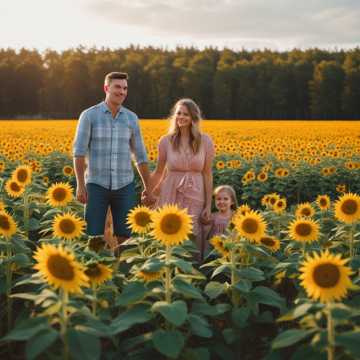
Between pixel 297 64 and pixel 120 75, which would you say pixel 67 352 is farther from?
pixel 297 64

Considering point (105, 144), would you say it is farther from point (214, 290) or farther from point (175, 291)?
point (175, 291)

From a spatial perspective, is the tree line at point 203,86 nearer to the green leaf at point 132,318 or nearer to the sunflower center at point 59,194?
the sunflower center at point 59,194

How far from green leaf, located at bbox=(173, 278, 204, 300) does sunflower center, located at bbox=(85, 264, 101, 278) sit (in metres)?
0.39

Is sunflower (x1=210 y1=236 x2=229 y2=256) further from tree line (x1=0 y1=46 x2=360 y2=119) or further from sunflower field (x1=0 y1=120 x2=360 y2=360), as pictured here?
tree line (x1=0 y1=46 x2=360 y2=119)

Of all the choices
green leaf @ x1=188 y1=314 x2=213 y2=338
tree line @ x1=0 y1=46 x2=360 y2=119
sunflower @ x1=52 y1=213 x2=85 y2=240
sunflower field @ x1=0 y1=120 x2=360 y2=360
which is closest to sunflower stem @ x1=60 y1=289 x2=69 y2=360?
sunflower field @ x1=0 y1=120 x2=360 y2=360

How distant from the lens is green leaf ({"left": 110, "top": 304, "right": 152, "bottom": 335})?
266 cm

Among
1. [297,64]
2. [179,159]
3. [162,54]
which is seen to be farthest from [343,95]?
[179,159]

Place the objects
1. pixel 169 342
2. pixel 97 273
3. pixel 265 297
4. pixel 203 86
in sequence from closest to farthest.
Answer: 1. pixel 169 342
2. pixel 97 273
3. pixel 265 297
4. pixel 203 86

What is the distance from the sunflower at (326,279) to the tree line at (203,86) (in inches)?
1957

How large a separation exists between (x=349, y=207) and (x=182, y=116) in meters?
1.72

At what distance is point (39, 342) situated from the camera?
2223 mm

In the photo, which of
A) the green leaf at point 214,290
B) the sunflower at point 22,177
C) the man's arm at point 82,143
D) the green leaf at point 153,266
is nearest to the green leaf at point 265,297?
the green leaf at point 214,290

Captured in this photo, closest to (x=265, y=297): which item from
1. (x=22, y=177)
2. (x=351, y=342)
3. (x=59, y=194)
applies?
(x=351, y=342)

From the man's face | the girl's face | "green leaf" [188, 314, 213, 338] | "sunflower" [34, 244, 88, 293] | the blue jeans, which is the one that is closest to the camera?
"sunflower" [34, 244, 88, 293]
